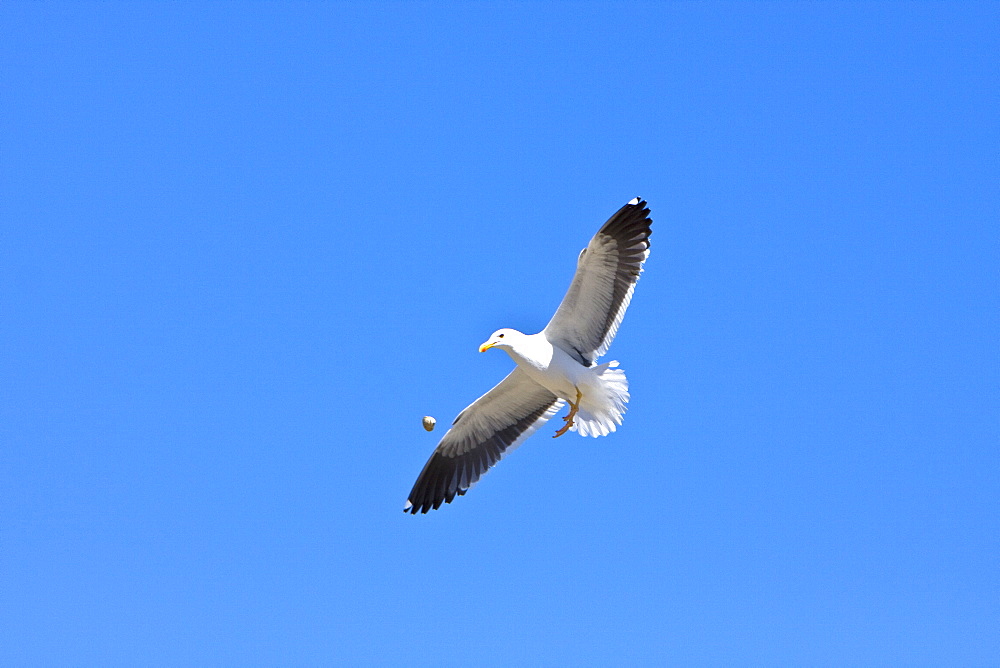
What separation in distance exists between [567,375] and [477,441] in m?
1.98

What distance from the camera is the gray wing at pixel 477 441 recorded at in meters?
14.6

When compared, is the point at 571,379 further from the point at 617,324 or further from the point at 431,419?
the point at 431,419

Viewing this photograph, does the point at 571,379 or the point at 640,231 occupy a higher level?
the point at 640,231

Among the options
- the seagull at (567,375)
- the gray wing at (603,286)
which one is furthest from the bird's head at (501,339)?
the gray wing at (603,286)

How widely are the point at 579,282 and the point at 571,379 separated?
Result: 100 centimetres

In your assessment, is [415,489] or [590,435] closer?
[590,435]

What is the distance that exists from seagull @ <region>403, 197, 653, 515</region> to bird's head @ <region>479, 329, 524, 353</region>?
0.01m

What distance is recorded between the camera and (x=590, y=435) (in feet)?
45.5

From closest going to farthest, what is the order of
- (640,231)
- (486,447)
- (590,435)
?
(640,231) → (590,435) → (486,447)

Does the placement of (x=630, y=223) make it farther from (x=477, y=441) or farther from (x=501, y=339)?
(x=477, y=441)

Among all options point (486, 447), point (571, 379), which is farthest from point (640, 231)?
point (486, 447)

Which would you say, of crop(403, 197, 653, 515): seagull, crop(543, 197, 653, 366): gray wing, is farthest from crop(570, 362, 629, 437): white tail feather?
crop(543, 197, 653, 366): gray wing

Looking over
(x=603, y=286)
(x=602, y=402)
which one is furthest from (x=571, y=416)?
(x=603, y=286)

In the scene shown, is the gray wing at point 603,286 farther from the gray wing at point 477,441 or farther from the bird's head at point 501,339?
the gray wing at point 477,441
